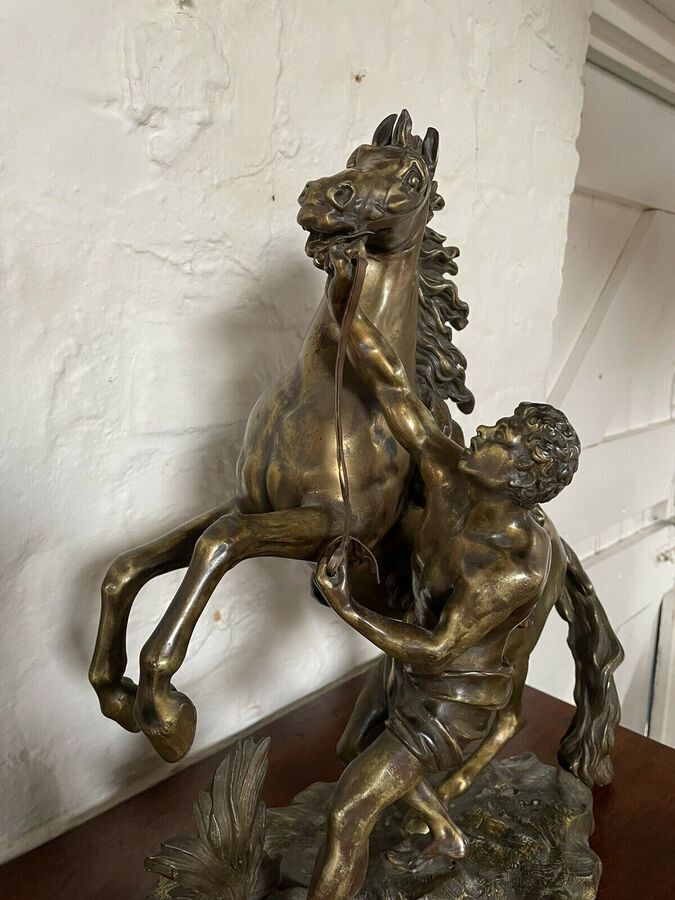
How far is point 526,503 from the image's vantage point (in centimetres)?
47

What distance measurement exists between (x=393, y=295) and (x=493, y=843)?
0.42 meters

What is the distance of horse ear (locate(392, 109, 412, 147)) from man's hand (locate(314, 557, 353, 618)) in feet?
0.91

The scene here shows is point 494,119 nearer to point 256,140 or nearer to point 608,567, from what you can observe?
point 256,140

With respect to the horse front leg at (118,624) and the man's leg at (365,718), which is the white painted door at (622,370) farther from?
the horse front leg at (118,624)

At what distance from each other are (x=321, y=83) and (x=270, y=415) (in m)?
0.39

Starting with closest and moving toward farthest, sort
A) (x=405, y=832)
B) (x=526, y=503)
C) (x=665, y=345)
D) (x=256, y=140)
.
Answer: (x=526, y=503), (x=405, y=832), (x=256, y=140), (x=665, y=345)

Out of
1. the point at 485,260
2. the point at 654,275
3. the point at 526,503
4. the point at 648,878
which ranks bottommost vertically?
the point at 648,878

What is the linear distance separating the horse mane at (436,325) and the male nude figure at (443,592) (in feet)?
0.32

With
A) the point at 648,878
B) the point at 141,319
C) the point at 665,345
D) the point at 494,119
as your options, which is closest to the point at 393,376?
the point at 141,319

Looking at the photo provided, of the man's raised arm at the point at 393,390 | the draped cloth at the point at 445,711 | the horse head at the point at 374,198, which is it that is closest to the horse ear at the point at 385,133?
the horse head at the point at 374,198

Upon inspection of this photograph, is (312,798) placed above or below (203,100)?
below

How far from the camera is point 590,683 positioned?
705 millimetres

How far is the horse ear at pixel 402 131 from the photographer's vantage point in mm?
504

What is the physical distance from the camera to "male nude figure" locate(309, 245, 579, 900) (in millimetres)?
462
